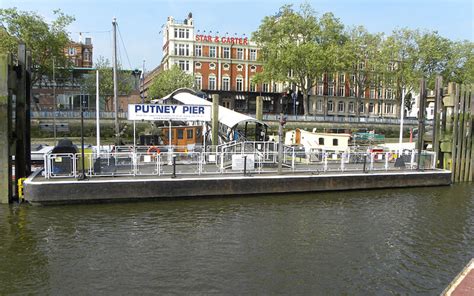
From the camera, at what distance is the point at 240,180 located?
20.9m

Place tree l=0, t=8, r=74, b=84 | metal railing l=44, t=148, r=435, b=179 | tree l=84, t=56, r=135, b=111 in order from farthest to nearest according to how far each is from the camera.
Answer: tree l=84, t=56, r=135, b=111 < tree l=0, t=8, r=74, b=84 < metal railing l=44, t=148, r=435, b=179

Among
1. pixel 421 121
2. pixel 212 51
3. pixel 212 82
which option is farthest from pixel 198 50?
pixel 421 121

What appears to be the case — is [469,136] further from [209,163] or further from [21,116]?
[21,116]

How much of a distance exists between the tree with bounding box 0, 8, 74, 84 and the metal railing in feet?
136

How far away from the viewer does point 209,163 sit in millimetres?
25375

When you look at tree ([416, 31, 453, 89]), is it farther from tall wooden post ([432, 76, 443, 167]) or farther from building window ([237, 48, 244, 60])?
tall wooden post ([432, 76, 443, 167])

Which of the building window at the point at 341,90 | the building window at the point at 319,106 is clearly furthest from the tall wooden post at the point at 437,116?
the building window at the point at 341,90

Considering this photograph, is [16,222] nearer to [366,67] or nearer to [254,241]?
[254,241]

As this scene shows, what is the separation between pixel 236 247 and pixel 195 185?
6741mm

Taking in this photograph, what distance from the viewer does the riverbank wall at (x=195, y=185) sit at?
18375mm

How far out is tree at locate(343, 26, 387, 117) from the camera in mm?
72000

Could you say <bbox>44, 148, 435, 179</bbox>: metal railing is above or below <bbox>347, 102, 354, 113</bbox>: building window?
below

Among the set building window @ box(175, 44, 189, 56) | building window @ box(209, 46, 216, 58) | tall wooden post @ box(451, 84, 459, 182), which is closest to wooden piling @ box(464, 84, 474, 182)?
tall wooden post @ box(451, 84, 459, 182)

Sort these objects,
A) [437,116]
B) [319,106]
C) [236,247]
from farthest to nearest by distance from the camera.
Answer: [319,106], [437,116], [236,247]
